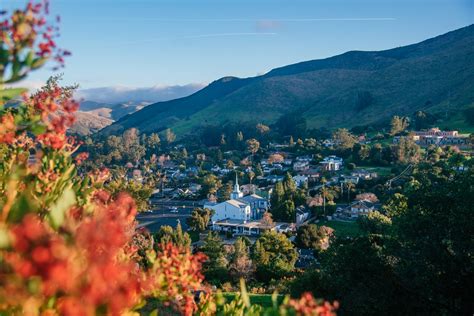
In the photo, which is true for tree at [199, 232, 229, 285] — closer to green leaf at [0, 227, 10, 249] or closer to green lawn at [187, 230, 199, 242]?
green lawn at [187, 230, 199, 242]

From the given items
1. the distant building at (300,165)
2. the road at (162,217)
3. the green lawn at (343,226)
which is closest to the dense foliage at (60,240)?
the green lawn at (343,226)

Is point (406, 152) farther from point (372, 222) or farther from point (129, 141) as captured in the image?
point (129, 141)

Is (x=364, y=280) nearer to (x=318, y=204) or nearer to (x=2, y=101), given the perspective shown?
(x=2, y=101)

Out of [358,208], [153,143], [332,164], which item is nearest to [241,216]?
[358,208]

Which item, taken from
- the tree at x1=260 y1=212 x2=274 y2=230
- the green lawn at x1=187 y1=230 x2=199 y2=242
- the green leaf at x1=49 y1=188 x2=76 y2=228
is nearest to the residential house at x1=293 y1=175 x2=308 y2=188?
the tree at x1=260 y1=212 x2=274 y2=230

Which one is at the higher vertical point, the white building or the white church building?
the white building

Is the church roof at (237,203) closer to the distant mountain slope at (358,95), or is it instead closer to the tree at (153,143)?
the distant mountain slope at (358,95)

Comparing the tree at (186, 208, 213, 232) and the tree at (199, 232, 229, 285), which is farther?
the tree at (186, 208, 213, 232)
